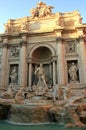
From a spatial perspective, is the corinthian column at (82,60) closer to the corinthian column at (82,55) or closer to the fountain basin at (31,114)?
the corinthian column at (82,55)

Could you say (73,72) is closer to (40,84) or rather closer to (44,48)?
(40,84)

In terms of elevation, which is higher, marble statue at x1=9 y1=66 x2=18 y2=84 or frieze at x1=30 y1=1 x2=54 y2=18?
frieze at x1=30 y1=1 x2=54 y2=18

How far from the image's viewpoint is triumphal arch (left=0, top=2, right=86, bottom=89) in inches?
767

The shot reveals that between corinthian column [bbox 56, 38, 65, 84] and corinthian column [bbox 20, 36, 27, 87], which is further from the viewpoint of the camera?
corinthian column [bbox 20, 36, 27, 87]

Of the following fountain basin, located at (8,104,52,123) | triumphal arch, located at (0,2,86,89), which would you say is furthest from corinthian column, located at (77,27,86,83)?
fountain basin, located at (8,104,52,123)

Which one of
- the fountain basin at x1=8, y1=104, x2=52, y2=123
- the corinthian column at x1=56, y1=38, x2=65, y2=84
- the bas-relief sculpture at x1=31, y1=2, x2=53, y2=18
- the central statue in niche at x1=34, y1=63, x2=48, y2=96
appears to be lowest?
the fountain basin at x1=8, y1=104, x2=52, y2=123

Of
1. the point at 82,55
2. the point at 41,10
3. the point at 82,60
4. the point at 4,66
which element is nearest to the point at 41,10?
the point at 41,10

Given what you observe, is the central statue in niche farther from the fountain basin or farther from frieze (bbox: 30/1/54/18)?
frieze (bbox: 30/1/54/18)

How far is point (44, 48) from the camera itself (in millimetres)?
21688

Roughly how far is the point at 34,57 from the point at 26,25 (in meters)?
4.44

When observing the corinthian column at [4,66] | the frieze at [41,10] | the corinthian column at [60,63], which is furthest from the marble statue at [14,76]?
the frieze at [41,10]

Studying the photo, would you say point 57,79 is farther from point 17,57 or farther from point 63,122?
point 63,122

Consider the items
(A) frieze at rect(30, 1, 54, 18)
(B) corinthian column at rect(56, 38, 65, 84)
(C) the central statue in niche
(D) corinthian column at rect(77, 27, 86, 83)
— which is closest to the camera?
(C) the central statue in niche

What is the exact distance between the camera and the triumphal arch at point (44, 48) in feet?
63.9
